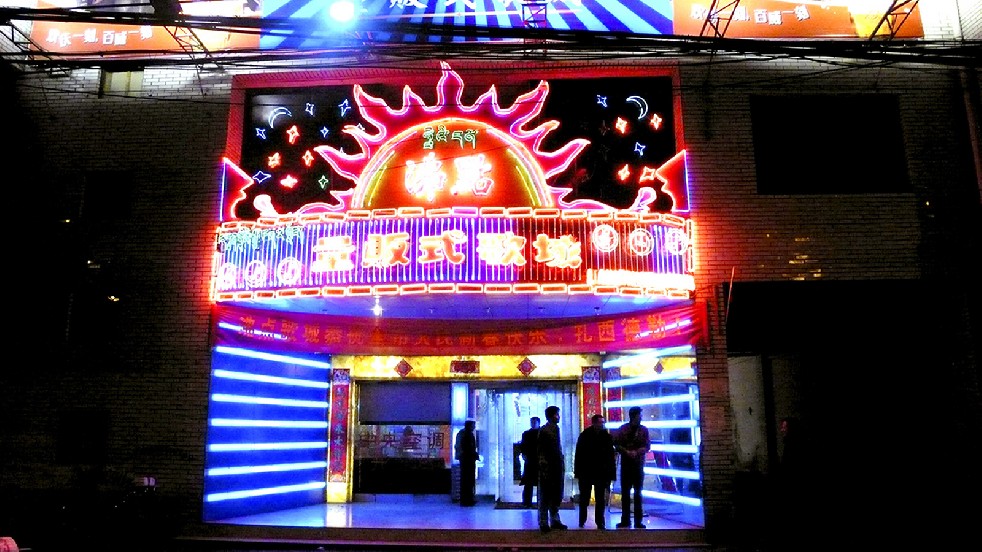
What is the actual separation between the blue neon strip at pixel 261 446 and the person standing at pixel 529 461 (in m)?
4.16

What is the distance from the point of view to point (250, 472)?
13.3m

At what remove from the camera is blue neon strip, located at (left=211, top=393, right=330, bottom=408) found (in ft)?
41.6

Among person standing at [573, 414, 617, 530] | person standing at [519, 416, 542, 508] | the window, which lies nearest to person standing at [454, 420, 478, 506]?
person standing at [519, 416, 542, 508]

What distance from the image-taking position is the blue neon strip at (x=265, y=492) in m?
12.4

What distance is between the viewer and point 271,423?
13.9 metres

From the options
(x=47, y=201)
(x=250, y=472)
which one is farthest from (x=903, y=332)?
(x=47, y=201)

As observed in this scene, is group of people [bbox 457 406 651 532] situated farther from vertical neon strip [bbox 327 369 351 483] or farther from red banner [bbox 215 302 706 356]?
vertical neon strip [bbox 327 369 351 483]

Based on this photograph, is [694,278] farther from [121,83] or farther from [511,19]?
[121,83]

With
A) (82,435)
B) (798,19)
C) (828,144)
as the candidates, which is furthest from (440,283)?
(798,19)

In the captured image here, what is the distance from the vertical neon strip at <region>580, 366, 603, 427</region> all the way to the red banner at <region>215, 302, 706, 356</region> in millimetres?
893

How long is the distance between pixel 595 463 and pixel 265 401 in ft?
19.9

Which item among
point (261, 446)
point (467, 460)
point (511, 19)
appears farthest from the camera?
point (467, 460)

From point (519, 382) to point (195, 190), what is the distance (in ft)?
24.1


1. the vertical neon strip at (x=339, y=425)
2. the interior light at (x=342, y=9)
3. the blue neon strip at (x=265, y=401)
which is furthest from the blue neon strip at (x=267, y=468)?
the interior light at (x=342, y=9)
